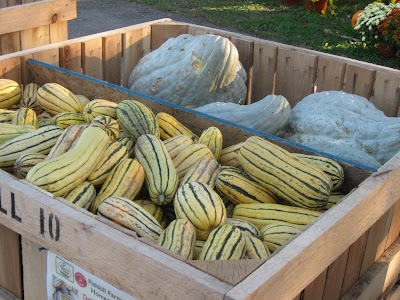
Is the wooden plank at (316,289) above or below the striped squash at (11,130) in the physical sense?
below

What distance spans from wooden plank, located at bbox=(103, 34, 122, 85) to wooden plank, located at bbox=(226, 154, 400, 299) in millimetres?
2698

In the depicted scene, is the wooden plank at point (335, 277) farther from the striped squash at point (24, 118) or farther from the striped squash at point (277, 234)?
the striped squash at point (24, 118)

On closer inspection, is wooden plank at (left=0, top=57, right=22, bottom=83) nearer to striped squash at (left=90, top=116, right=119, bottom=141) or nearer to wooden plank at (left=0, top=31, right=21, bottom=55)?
wooden plank at (left=0, top=31, right=21, bottom=55)

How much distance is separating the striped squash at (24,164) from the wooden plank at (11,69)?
54.7 inches

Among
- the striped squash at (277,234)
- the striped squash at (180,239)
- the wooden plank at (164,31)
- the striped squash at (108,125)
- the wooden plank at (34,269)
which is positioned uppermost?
the wooden plank at (164,31)

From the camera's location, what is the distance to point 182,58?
4012mm

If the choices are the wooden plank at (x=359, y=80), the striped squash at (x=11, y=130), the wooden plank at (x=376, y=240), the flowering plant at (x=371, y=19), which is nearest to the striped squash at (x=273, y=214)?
the wooden plank at (x=376, y=240)

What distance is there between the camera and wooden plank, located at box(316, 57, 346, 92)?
4064 mm

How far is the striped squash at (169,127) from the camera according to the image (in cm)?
300

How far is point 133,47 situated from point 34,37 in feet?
3.09

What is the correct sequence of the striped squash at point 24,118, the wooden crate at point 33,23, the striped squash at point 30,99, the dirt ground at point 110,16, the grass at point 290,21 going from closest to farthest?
the striped squash at point 24,118 → the striped squash at point 30,99 → the wooden crate at point 33,23 → the grass at point 290,21 → the dirt ground at point 110,16

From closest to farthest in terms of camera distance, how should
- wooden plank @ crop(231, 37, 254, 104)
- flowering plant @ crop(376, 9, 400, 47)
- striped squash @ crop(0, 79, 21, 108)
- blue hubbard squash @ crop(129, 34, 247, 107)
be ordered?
striped squash @ crop(0, 79, 21, 108) < blue hubbard squash @ crop(129, 34, 247, 107) < wooden plank @ crop(231, 37, 254, 104) < flowering plant @ crop(376, 9, 400, 47)

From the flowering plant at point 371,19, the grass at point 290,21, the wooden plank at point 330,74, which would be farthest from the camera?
the grass at point 290,21

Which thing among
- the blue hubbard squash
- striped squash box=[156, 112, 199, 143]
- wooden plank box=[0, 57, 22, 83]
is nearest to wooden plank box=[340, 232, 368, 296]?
striped squash box=[156, 112, 199, 143]
